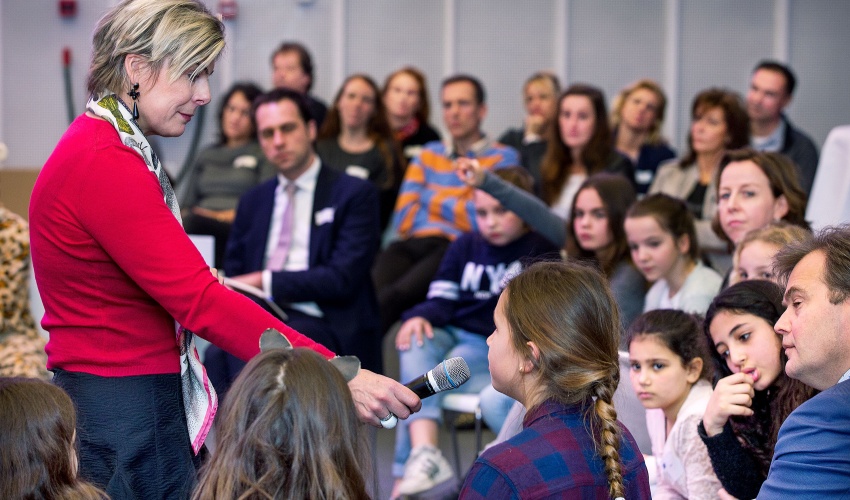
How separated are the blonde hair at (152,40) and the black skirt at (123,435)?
499mm

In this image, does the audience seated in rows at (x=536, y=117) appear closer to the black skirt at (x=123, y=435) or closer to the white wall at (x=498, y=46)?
the white wall at (x=498, y=46)

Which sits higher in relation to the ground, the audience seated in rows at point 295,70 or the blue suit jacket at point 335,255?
the audience seated in rows at point 295,70

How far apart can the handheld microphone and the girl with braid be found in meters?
0.09

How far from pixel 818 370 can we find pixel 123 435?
1135mm

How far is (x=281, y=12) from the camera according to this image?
6.00 meters

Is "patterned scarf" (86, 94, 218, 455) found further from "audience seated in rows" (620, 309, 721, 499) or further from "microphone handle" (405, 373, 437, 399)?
"audience seated in rows" (620, 309, 721, 499)

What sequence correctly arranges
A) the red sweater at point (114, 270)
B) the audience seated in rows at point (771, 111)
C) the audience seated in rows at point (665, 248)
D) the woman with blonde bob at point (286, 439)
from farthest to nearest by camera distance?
the audience seated in rows at point (771, 111) < the audience seated in rows at point (665, 248) < the red sweater at point (114, 270) < the woman with blonde bob at point (286, 439)

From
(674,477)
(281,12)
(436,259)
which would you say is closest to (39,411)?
(674,477)

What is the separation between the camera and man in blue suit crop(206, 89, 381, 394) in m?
3.56

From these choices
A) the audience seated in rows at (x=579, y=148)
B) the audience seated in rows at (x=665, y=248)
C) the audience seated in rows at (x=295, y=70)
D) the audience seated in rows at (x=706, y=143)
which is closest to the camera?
the audience seated in rows at (x=665, y=248)

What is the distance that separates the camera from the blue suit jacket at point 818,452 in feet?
4.81

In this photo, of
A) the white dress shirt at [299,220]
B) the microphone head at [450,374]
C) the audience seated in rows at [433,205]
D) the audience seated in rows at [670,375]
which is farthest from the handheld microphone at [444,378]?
the audience seated in rows at [433,205]

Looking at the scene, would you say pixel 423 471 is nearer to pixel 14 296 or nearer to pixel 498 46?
pixel 14 296

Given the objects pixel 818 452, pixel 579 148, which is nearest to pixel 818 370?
pixel 818 452
